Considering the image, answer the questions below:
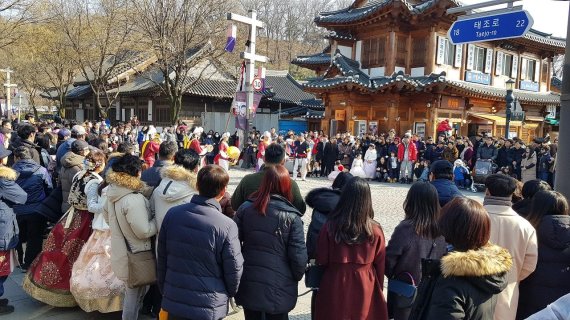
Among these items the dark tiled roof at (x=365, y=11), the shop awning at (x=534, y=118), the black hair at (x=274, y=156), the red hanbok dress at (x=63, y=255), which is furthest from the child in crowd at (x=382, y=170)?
the red hanbok dress at (x=63, y=255)

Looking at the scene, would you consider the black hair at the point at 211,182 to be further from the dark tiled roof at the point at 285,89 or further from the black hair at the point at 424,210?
the dark tiled roof at the point at 285,89

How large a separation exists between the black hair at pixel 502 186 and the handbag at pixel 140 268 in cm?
282

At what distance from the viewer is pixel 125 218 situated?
380 centimetres

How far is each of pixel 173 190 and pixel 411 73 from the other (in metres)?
18.5

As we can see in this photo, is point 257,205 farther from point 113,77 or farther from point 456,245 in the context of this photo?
point 113,77

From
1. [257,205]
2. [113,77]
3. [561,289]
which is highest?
[113,77]

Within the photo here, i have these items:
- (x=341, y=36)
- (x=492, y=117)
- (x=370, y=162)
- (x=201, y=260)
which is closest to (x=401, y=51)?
(x=341, y=36)

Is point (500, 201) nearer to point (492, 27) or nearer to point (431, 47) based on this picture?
point (492, 27)

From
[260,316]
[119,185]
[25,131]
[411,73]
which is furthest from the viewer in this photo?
[411,73]

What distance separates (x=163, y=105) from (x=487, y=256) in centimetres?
2846

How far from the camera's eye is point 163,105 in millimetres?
29078

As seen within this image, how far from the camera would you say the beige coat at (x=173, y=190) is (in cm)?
384

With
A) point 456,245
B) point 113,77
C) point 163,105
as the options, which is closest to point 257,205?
point 456,245

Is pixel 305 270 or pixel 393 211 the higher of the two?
pixel 305 270
